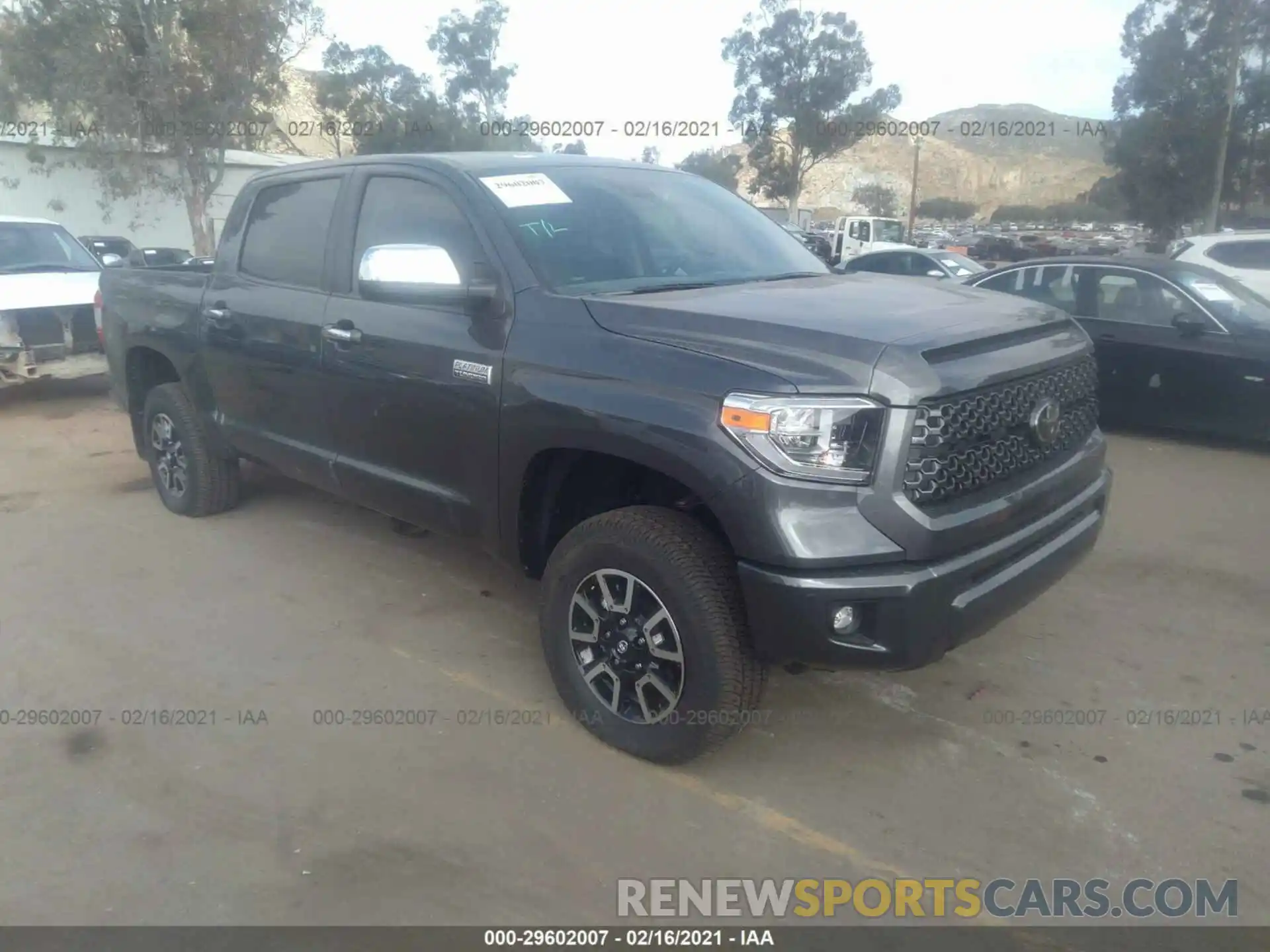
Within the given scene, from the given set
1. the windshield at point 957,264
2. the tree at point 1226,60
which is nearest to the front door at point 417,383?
the windshield at point 957,264

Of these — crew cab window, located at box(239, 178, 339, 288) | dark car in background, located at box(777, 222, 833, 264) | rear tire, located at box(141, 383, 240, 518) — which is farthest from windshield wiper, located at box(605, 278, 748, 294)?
rear tire, located at box(141, 383, 240, 518)

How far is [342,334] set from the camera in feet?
13.9

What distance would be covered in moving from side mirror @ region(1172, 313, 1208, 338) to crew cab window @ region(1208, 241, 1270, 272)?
493 cm

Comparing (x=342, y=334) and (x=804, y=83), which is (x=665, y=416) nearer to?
(x=342, y=334)

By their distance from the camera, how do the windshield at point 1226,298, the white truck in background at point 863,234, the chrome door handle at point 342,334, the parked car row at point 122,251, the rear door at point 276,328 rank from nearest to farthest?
the chrome door handle at point 342,334 < the rear door at point 276,328 < the windshield at point 1226,298 < the parked car row at point 122,251 < the white truck in background at point 863,234

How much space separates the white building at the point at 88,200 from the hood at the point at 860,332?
67.9 feet

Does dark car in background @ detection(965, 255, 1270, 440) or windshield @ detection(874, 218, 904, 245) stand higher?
windshield @ detection(874, 218, 904, 245)

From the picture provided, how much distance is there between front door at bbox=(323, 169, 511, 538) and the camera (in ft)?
12.2

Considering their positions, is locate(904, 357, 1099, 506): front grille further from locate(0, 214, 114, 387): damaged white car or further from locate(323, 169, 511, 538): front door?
locate(0, 214, 114, 387): damaged white car

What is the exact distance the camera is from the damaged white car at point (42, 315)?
27.8ft

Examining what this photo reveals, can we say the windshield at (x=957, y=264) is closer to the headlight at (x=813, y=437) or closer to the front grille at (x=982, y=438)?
the front grille at (x=982, y=438)

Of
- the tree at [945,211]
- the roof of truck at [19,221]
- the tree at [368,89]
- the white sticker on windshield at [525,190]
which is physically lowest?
the roof of truck at [19,221]

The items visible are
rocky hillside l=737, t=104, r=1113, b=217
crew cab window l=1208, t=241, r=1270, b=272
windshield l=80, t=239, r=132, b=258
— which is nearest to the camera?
crew cab window l=1208, t=241, r=1270, b=272

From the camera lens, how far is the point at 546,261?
3.69 meters
